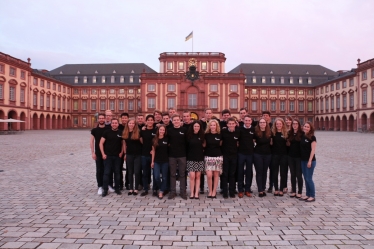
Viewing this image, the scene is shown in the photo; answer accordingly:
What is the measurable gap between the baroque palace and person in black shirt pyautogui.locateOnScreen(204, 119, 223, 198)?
44.4 meters

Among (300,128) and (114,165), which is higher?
(300,128)

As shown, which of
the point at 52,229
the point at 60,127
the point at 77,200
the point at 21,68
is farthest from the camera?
the point at 60,127

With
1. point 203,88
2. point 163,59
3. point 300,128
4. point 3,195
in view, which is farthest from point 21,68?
point 300,128

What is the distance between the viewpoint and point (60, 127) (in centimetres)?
6241

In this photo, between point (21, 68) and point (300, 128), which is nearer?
point (300, 128)

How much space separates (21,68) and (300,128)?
50.1 meters

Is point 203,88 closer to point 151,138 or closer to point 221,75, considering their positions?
point 221,75

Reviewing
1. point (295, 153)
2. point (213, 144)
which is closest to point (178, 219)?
point (213, 144)

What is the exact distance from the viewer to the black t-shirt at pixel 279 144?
714 centimetres

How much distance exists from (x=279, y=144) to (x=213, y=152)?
1689mm

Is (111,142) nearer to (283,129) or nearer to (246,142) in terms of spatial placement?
(246,142)

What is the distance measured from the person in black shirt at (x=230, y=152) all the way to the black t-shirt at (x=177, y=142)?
3.14 ft

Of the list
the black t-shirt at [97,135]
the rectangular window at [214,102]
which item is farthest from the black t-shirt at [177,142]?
the rectangular window at [214,102]

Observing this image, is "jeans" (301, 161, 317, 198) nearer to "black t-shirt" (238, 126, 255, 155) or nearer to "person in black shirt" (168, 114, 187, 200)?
"black t-shirt" (238, 126, 255, 155)
